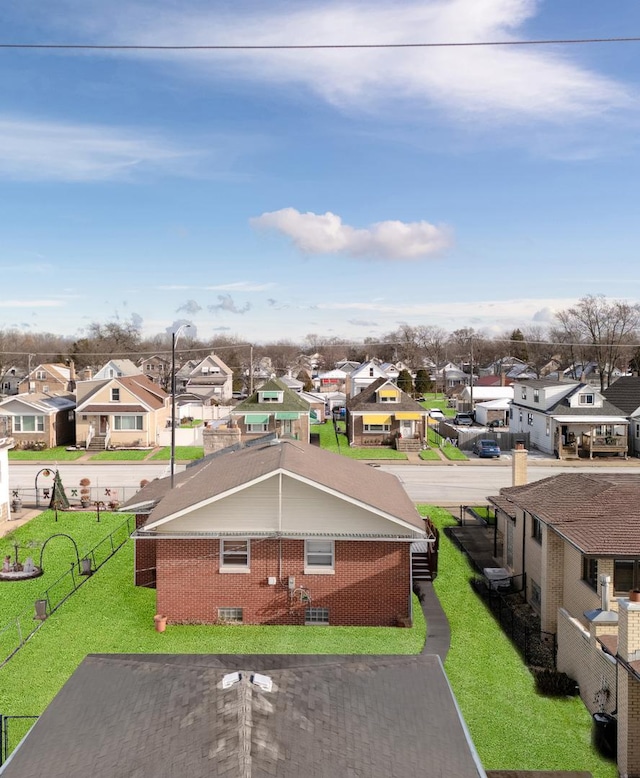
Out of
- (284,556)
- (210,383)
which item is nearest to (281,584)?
(284,556)

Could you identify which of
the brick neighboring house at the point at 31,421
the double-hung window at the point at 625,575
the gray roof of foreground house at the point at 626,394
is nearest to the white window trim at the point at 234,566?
the double-hung window at the point at 625,575

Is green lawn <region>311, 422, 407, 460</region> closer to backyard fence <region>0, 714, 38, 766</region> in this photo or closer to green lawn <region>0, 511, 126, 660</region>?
green lawn <region>0, 511, 126, 660</region>

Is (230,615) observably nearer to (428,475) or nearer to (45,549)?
(45,549)

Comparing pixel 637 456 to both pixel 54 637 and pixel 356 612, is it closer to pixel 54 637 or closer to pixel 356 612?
pixel 356 612

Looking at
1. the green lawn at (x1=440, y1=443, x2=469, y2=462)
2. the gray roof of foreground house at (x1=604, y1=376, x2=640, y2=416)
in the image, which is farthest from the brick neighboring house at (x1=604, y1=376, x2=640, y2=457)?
the green lawn at (x1=440, y1=443, x2=469, y2=462)

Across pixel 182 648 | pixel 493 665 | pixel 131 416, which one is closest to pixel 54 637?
pixel 182 648

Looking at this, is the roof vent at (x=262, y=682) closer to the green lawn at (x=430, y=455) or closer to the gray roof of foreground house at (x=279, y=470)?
the gray roof of foreground house at (x=279, y=470)

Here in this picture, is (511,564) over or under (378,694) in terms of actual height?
under
